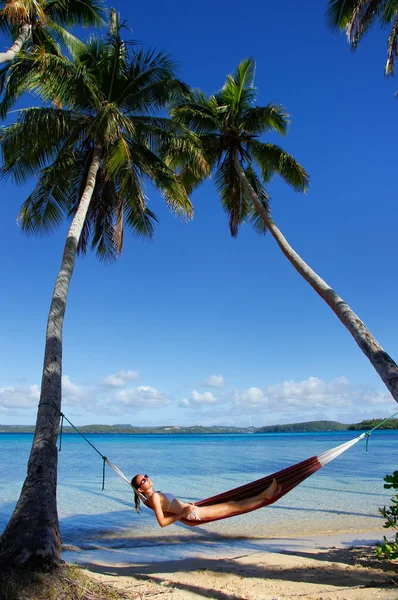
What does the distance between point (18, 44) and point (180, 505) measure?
714 centimetres

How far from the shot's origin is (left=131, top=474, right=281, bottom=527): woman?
12.1 ft

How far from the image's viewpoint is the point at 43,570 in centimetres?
281

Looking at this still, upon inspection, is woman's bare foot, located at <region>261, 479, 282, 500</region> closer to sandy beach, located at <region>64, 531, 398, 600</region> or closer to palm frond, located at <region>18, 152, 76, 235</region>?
sandy beach, located at <region>64, 531, 398, 600</region>

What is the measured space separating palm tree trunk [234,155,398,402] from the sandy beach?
1.70 m

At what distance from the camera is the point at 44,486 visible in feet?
11.0

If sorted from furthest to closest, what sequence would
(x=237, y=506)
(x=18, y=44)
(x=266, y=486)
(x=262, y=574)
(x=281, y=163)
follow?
(x=281, y=163), (x=18, y=44), (x=262, y=574), (x=266, y=486), (x=237, y=506)

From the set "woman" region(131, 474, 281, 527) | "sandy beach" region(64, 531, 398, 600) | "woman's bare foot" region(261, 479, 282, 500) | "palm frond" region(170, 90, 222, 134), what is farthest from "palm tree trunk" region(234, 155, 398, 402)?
"palm frond" region(170, 90, 222, 134)

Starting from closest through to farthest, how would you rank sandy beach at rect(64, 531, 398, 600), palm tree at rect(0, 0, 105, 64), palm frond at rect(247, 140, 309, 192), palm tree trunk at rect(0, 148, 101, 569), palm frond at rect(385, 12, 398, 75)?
palm tree trunk at rect(0, 148, 101, 569) < sandy beach at rect(64, 531, 398, 600) < palm tree at rect(0, 0, 105, 64) < palm frond at rect(385, 12, 398, 75) < palm frond at rect(247, 140, 309, 192)

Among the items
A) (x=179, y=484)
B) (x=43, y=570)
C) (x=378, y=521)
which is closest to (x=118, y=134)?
(x=43, y=570)

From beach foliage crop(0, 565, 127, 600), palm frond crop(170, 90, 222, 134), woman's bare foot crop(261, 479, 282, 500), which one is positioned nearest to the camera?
beach foliage crop(0, 565, 127, 600)

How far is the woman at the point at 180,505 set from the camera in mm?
3689

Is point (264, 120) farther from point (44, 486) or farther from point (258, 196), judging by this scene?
point (44, 486)

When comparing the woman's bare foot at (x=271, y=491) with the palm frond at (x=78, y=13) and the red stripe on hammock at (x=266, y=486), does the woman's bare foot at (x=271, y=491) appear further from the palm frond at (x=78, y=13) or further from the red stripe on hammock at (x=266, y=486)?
the palm frond at (x=78, y=13)

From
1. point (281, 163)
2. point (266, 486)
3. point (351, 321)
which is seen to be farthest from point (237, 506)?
point (281, 163)
